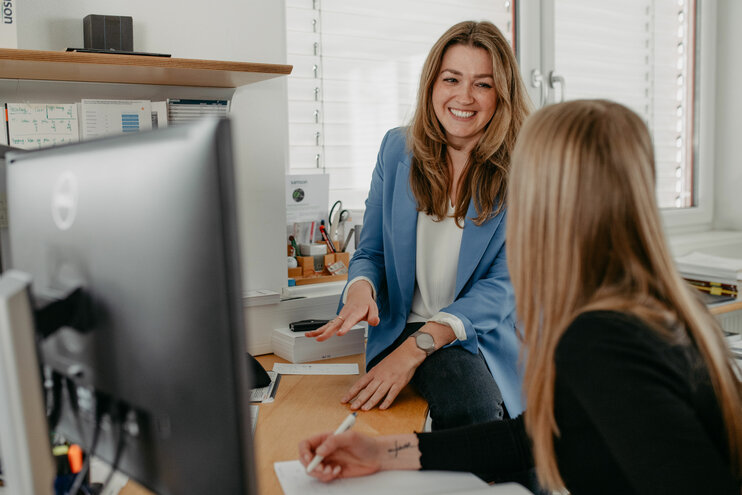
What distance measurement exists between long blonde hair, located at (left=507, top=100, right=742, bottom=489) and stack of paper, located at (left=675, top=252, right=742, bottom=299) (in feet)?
5.74

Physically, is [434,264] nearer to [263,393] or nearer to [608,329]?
[263,393]

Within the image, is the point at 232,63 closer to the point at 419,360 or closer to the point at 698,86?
the point at 419,360

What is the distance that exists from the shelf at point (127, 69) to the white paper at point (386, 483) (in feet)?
3.26

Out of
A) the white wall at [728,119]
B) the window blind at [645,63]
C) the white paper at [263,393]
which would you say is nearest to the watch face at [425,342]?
the white paper at [263,393]

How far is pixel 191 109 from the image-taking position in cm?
178

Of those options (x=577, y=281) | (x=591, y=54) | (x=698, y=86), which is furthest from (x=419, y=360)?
(x=698, y=86)

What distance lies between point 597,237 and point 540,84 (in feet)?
7.05

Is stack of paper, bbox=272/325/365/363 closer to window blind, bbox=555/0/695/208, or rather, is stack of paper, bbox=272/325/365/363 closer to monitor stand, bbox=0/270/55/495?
monitor stand, bbox=0/270/55/495

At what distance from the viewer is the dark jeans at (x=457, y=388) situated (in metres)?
1.40

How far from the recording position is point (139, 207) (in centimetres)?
55

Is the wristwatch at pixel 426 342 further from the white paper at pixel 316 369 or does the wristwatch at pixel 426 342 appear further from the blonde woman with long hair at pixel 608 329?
the blonde woman with long hair at pixel 608 329

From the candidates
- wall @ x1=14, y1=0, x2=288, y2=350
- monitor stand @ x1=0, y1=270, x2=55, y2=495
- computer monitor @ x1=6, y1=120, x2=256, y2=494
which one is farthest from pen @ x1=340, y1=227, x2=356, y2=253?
monitor stand @ x1=0, y1=270, x2=55, y2=495

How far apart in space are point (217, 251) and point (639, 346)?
1.61ft

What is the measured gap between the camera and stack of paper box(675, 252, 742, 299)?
95.3 inches
